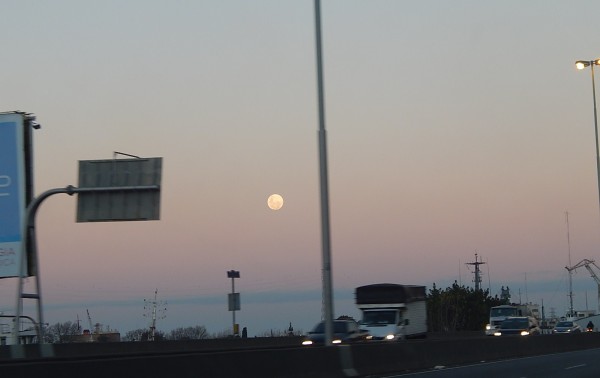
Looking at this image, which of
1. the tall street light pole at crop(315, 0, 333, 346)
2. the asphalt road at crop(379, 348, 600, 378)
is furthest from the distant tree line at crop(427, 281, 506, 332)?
the tall street light pole at crop(315, 0, 333, 346)

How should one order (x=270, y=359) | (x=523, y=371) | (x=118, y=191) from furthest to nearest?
1. (x=118, y=191)
2. (x=523, y=371)
3. (x=270, y=359)

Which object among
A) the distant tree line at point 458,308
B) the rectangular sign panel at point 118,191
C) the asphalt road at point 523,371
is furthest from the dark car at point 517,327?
the distant tree line at point 458,308

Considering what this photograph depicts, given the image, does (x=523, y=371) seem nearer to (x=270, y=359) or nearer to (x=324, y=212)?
(x=324, y=212)

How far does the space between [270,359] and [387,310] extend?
27223 millimetres

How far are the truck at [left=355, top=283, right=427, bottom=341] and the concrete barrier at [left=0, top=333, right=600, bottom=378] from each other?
7.09 metres

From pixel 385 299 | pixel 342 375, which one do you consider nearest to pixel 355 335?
pixel 385 299

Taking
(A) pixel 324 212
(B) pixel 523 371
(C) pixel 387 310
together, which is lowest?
(B) pixel 523 371

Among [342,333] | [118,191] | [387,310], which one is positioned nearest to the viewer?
→ [118,191]

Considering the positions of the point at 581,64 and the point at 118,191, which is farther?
the point at 581,64

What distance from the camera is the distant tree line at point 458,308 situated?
111 m

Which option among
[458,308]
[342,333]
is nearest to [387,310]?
[342,333]

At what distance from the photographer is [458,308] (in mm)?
114938

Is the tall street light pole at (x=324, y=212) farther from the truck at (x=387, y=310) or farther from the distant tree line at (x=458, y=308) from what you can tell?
the distant tree line at (x=458, y=308)

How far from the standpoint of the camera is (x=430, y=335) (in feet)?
217
